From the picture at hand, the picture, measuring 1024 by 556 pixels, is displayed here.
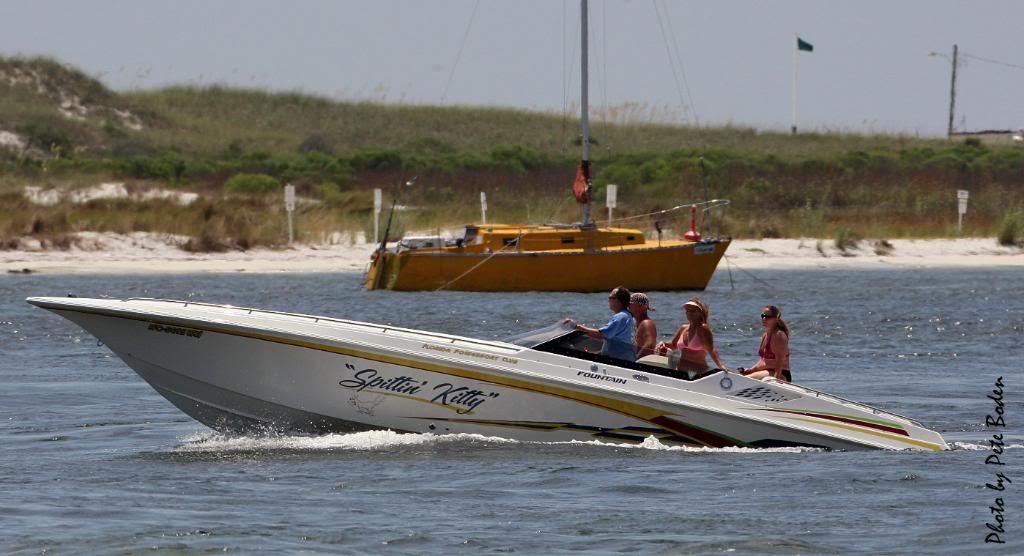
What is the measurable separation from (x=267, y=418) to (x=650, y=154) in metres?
47.0

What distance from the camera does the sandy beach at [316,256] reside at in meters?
36.8

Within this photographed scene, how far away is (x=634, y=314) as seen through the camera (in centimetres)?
1382

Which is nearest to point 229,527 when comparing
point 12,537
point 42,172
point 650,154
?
point 12,537

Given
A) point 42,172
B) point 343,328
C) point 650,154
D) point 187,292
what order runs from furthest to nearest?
point 650,154, point 42,172, point 187,292, point 343,328

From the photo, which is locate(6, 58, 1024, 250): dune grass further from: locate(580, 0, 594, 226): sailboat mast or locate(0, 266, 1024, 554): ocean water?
locate(0, 266, 1024, 554): ocean water

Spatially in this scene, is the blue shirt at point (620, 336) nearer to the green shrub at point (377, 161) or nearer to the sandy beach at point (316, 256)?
the sandy beach at point (316, 256)

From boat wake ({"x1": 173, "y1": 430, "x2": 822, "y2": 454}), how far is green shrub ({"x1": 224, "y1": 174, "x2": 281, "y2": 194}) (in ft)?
107

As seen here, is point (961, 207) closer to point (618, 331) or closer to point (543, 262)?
point (543, 262)

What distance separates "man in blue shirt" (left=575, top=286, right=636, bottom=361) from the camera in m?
13.5

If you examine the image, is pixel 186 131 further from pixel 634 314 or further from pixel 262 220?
pixel 634 314

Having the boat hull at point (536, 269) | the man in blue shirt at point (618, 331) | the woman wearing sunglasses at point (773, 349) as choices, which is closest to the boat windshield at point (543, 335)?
the man in blue shirt at point (618, 331)

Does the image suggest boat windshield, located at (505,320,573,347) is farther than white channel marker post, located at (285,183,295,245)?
No

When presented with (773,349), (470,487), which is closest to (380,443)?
(470,487)

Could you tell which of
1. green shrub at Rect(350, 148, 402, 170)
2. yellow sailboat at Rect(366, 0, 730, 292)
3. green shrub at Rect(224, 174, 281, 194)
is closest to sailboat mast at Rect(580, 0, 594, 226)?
yellow sailboat at Rect(366, 0, 730, 292)
